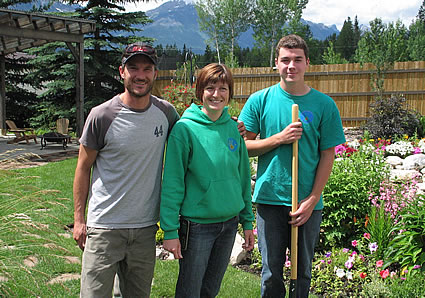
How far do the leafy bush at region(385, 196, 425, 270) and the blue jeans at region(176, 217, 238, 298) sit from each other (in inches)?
Result: 67.0

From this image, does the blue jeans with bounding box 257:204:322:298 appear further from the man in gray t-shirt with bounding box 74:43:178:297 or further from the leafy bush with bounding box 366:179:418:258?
the leafy bush with bounding box 366:179:418:258

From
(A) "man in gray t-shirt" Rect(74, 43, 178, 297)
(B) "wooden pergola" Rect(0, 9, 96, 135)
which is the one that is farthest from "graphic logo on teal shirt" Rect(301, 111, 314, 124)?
(B) "wooden pergola" Rect(0, 9, 96, 135)

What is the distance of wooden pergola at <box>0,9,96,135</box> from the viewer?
965 centimetres

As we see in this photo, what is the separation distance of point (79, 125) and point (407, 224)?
414 inches

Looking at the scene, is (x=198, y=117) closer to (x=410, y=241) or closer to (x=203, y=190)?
(x=203, y=190)

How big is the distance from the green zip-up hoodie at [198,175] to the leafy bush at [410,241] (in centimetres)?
177

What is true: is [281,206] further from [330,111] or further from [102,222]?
[102,222]

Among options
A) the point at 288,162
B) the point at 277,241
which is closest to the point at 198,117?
the point at 288,162

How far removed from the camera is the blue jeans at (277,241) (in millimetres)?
2338

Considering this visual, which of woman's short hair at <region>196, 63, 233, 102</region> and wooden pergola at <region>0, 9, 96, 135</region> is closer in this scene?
woman's short hair at <region>196, 63, 233, 102</region>

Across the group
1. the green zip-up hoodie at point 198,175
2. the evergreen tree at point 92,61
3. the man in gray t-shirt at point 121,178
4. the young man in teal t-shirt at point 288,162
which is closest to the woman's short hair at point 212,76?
the green zip-up hoodie at point 198,175

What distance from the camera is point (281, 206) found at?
2.33m

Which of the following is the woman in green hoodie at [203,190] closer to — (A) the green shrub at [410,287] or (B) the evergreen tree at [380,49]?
(A) the green shrub at [410,287]

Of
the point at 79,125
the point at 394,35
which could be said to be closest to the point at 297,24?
the point at 394,35
